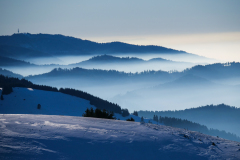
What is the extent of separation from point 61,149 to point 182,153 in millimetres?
7220

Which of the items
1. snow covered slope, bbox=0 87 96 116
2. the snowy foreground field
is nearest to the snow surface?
snow covered slope, bbox=0 87 96 116

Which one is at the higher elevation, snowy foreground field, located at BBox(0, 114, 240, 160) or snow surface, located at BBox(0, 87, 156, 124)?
snow surface, located at BBox(0, 87, 156, 124)

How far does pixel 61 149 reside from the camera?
51.8 feet

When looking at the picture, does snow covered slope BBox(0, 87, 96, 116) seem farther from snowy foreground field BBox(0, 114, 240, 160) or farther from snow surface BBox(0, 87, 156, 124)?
snowy foreground field BBox(0, 114, 240, 160)

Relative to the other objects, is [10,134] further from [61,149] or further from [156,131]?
[156,131]

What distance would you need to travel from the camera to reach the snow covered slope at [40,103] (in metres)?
88.6

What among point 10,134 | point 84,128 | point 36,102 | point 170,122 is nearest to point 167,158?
point 84,128

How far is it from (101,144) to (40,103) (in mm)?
Result: 85936

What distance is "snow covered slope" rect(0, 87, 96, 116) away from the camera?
88625 mm

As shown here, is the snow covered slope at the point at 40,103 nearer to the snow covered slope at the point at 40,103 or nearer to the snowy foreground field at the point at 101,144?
the snow covered slope at the point at 40,103

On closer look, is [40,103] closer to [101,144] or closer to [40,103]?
[40,103]

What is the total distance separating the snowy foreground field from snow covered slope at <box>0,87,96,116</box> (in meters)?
70.6

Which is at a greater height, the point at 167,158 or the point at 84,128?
the point at 84,128

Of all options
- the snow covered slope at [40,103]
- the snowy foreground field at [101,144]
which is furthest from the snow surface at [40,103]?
the snowy foreground field at [101,144]
